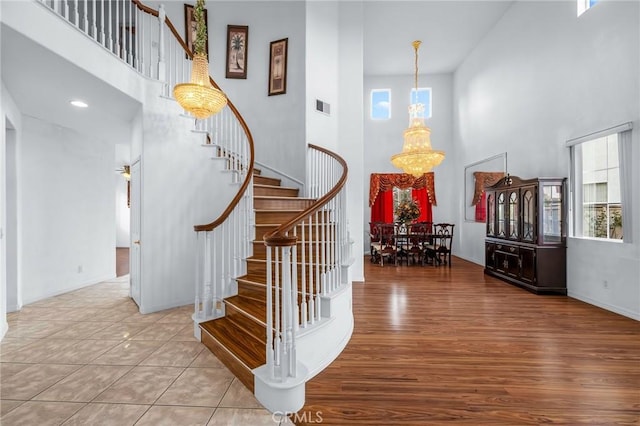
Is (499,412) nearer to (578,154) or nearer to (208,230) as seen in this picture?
(208,230)

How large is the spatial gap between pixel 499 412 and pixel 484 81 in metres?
7.19

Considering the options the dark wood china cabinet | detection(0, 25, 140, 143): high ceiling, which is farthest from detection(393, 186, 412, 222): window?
detection(0, 25, 140, 143): high ceiling

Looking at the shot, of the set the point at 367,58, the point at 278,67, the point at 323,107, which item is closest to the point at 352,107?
the point at 323,107

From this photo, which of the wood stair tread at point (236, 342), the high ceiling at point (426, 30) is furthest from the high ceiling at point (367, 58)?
the wood stair tread at point (236, 342)

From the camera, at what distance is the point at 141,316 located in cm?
357

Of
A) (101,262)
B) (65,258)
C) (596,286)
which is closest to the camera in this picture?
(596,286)

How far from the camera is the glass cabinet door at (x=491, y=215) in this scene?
18.4 ft

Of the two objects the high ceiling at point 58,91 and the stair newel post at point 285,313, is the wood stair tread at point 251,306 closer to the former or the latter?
the stair newel post at point 285,313

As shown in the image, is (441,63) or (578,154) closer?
(578,154)

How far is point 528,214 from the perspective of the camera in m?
4.64

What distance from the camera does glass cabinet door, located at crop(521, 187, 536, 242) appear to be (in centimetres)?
450

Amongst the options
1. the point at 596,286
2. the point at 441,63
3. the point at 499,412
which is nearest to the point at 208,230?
the point at 499,412

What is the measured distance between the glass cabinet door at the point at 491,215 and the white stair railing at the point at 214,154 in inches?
191

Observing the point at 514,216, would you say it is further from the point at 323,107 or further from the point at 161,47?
the point at 161,47
